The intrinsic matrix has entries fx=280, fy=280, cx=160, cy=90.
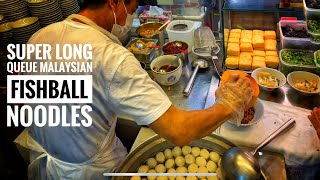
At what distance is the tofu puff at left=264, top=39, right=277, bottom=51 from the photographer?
2027 mm

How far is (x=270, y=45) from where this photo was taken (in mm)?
2049

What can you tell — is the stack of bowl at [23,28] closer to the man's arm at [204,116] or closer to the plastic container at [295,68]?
the man's arm at [204,116]

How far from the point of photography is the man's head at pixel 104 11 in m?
1.32

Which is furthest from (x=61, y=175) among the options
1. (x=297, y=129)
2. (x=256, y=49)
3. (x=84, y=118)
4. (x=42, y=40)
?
(x=256, y=49)

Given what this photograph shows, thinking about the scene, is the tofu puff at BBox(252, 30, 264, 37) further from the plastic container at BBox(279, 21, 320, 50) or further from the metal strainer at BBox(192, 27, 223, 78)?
the metal strainer at BBox(192, 27, 223, 78)

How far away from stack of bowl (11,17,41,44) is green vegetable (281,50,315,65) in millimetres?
2060

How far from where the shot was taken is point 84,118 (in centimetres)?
134

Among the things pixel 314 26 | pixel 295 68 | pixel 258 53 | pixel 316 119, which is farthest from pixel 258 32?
pixel 316 119

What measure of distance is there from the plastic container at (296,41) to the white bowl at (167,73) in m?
0.75

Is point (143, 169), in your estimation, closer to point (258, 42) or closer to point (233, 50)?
point (233, 50)

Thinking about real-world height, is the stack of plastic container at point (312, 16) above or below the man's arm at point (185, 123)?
above

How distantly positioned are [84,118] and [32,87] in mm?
335

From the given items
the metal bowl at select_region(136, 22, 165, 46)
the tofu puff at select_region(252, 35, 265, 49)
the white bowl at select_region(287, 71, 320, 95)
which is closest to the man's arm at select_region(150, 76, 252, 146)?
the white bowl at select_region(287, 71, 320, 95)

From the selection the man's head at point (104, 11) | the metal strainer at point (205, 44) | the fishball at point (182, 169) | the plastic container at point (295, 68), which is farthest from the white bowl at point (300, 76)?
the man's head at point (104, 11)
